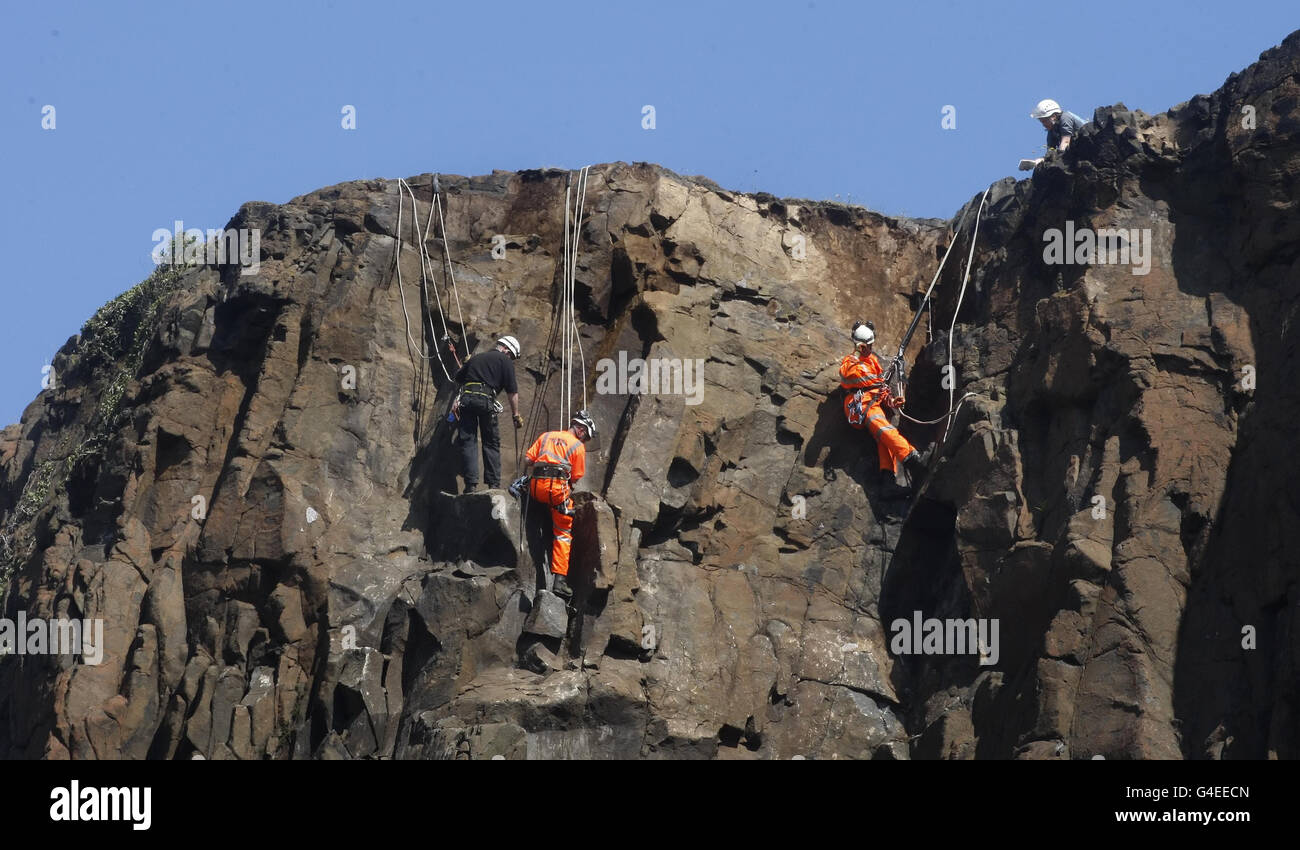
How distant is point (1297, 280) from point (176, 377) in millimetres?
14526

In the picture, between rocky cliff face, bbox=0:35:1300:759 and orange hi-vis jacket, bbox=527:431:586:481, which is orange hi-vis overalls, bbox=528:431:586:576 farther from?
rocky cliff face, bbox=0:35:1300:759

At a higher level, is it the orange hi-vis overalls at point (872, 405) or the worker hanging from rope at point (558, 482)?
the orange hi-vis overalls at point (872, 405)

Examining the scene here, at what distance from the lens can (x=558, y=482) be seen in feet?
71.6

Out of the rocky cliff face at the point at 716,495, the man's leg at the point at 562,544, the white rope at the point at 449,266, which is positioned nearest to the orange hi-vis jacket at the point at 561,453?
the man's leg at the point at 562,544

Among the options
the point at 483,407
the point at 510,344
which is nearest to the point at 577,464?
the point at 483,407

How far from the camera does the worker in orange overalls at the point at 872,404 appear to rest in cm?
2294

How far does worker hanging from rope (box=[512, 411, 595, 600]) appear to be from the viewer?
71.1ft

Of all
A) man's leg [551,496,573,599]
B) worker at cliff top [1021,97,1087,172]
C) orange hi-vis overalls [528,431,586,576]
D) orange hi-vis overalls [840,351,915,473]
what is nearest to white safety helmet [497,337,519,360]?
orange hi-vis overalls [528,431,586,576]

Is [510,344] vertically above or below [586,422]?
above

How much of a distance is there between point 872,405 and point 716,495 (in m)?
2.39

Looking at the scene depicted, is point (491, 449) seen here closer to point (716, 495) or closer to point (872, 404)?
point (716, 495)

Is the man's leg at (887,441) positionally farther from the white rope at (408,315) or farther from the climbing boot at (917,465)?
the white rope at (408,315)

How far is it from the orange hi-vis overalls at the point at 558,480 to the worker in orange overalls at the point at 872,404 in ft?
12.4
